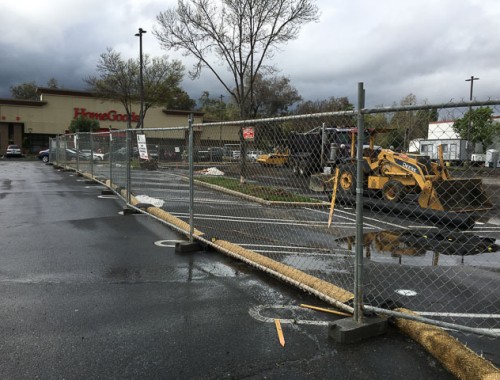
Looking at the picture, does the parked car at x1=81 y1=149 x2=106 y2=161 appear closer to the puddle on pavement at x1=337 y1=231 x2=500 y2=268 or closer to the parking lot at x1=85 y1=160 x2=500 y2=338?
the parking lot at x1=85 y1=160 x2=500 y2=338

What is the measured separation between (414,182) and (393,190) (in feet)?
2.01

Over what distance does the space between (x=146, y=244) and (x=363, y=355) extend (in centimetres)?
471

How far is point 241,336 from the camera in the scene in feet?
13.0

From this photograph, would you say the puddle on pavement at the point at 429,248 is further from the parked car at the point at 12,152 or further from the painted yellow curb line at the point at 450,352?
the parked car at the point at 12,152

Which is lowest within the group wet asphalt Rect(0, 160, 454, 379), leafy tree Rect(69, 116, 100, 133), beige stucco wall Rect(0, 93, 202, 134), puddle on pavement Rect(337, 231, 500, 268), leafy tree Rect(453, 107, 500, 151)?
wet asphalt Rect(0, 160, 454, 379)

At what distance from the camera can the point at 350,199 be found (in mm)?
12234

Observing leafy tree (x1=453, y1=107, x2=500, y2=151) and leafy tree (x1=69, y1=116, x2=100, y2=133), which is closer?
leafy tree (x1=453, y1=107, x2=500, y2=151)

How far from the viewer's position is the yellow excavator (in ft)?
36.6

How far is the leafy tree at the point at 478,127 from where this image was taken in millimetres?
3527

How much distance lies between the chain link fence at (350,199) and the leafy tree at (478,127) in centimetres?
2

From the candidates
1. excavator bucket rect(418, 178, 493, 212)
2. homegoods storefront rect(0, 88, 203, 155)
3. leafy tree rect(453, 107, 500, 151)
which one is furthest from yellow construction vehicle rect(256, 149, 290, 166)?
homegoods storefront rect(0, 88, 203, 155)

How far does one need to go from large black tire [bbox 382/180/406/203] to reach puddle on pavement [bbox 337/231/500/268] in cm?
341

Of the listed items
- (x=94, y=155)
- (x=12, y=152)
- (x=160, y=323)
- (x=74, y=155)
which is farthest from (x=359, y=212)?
(x=12, y=152)

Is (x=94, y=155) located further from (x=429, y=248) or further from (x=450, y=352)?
(x=450, y=352)
